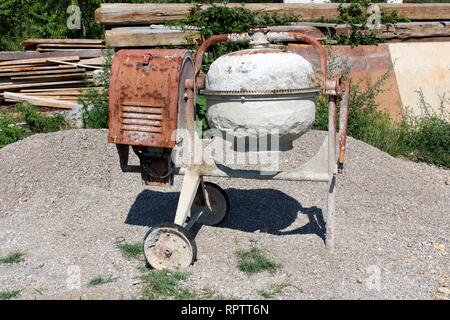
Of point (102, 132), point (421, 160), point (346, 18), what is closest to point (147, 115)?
point (102, 132)

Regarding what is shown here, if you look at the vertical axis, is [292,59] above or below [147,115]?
above

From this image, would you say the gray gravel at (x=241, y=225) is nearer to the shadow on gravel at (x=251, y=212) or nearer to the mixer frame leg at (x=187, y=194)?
the shadow on gravel at (x=251, y=212)

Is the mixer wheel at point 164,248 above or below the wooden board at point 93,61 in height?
below

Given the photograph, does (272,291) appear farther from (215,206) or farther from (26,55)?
(26,55)

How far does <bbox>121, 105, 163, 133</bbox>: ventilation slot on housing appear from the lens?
4.17 m

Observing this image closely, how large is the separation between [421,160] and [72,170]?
417 centimetres

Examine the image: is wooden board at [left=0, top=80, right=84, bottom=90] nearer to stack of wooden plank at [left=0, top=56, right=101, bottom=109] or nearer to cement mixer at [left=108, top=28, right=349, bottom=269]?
stack of wooden plank at [left=0, top=56, right=101, bottom=109]

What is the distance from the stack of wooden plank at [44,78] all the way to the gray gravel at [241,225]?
294 cm

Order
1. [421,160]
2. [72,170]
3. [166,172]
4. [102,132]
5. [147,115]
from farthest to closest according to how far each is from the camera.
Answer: [421,160]
[102,132]
[72,170]
[166,172]
[147,115]

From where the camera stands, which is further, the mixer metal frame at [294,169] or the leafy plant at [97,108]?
the leafy plant at [97,108]

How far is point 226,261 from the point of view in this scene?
4.27 m

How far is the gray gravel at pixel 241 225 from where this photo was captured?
12.9ft

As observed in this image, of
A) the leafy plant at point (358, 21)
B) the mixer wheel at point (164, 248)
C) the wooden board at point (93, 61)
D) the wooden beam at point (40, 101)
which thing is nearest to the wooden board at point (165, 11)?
the leafy plant at point (358, 21)

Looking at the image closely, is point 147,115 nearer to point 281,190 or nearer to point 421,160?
point 281,190
